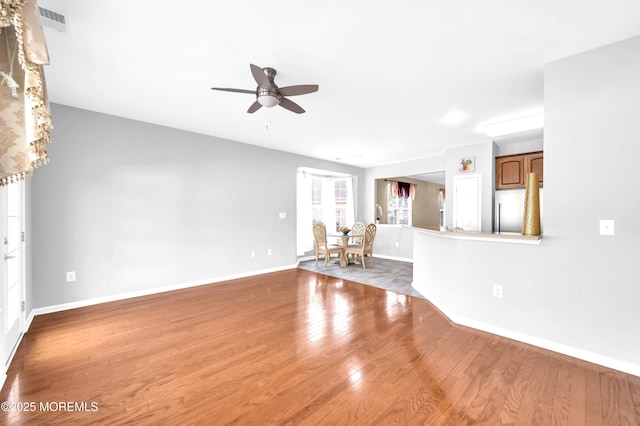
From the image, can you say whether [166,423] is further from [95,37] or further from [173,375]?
[95,37]

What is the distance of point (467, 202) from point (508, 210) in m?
0.71

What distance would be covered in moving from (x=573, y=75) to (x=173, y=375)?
4.23 metres

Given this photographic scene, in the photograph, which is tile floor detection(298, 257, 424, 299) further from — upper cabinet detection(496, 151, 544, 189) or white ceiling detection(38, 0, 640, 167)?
white ceiling detection(38, 0, 640, 167)

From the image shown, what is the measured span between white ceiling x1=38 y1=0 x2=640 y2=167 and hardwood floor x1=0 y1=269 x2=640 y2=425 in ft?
8.73

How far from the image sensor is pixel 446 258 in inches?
134

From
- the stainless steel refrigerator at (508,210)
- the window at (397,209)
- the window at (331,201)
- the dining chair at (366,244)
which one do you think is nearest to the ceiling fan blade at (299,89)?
the dining chair at (366,244)

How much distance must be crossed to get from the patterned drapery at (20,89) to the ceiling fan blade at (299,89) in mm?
1638

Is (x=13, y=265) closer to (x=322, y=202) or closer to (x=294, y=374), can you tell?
(x=294, y=374)

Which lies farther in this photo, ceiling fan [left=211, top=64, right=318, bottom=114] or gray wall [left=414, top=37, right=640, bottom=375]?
ceiling fan [left=211, top=64, right=318, bottom=114]

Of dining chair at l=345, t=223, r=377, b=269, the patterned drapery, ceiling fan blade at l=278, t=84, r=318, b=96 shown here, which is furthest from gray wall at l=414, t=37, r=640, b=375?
the patterned drapery

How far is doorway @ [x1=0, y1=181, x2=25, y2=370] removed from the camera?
224 centimetres

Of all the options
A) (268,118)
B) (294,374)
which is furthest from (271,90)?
(294,374)

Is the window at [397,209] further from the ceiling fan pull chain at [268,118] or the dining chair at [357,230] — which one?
the ceiling fan pull chain at [268,118]

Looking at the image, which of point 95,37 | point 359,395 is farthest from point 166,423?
point 95,37
